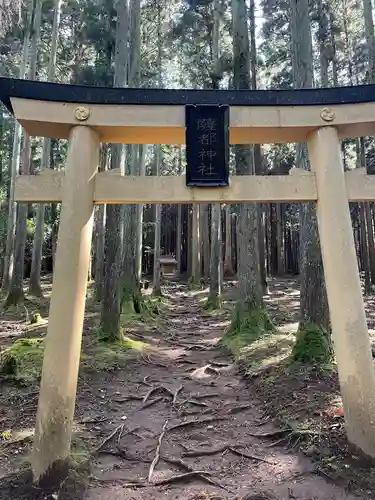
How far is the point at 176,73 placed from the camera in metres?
21.2

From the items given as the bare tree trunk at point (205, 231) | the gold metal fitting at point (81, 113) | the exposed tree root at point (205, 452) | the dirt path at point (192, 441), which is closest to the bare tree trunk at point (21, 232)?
the dirt path at point (192, 441)

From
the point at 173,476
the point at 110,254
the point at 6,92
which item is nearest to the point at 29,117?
the point at 6,92

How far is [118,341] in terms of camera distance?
8539 mm

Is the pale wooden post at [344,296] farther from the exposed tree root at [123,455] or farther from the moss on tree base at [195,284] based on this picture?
the moss on tree base at [195,284]

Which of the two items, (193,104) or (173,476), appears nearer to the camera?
(173,476)

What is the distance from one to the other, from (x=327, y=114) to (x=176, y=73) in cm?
1868

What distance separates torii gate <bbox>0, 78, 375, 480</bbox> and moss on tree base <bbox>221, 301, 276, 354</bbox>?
4827mm

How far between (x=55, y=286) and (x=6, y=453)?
194 cm

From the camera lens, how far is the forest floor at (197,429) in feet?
12.3

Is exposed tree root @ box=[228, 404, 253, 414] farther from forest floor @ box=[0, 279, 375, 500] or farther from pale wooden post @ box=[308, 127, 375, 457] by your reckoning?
pale wooden post @ box=[308, 127, 375, 457]

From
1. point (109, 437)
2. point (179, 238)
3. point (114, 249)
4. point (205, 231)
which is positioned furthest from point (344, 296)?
point (179, 238)

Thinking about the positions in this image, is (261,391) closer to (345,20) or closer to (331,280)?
(331,280)

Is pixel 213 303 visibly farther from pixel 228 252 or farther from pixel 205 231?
pixel 228 252

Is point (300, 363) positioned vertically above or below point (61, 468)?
above
